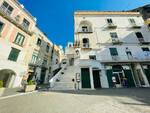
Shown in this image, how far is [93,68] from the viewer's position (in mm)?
15398

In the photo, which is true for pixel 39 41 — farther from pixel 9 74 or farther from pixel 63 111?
pixel 63 111

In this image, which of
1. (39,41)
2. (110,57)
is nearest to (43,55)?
(39,41)

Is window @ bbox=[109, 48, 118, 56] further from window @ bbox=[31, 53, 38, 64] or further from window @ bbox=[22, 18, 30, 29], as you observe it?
window @ bbox=[22, 18, 30, 29]

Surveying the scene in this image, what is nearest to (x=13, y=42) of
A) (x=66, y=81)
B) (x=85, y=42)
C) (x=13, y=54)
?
(x=13, y=54)

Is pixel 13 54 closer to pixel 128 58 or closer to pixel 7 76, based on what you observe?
pixel 7 76

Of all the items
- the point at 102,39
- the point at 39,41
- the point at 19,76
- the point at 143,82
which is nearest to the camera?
the point at 143,82

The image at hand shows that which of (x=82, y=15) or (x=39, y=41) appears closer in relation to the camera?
(x=82, y=15)

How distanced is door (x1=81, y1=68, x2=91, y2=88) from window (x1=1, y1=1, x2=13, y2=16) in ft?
49.9

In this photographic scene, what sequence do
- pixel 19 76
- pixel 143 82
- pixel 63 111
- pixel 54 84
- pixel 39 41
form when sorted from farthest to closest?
pixel 39 41 → pixel 19 76 → pixel 143 82 → pixel 54 84 → pixel 63 111

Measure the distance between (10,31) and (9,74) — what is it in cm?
703

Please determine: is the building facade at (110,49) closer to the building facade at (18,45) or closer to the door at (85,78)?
the door at (85,78)

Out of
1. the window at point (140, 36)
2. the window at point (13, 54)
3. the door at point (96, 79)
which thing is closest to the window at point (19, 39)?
the window at point (13, 54)

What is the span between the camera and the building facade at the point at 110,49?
597 inches

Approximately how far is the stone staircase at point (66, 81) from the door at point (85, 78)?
1678 millimetres
